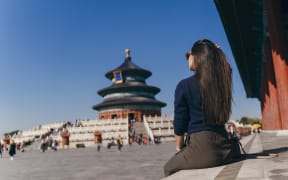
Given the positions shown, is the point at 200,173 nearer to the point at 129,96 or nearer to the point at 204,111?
the point at 204,111

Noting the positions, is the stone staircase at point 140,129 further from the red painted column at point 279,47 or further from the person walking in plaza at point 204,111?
the person walking in plaza at point 204,111

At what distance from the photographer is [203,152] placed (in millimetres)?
3445

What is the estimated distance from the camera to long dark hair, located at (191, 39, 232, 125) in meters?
3.44

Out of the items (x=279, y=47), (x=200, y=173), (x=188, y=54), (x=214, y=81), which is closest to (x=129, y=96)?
(x=279, y=47)

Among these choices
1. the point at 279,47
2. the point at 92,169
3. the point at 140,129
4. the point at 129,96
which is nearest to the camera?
the point at 92,169

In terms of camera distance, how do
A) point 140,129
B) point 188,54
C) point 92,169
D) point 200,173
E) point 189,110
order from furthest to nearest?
point 140,129, point 92,169, point 188,54, point 189,110, point 200,173

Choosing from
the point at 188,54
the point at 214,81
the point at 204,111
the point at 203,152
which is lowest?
the point at 203,152

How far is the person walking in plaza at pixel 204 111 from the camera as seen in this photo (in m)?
3.45

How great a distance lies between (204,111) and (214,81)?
0.37 m

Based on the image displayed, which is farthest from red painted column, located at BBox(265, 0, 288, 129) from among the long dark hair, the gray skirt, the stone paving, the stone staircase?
the stone staircase

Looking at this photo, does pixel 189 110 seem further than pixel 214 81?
Yes

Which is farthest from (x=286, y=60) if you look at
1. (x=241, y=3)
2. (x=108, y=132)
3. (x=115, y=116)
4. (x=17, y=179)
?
(x=115, y=116)

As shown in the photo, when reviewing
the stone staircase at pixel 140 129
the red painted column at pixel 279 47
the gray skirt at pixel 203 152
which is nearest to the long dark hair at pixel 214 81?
the gray skirt at pixel 203 152

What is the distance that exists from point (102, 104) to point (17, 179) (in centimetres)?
5023
